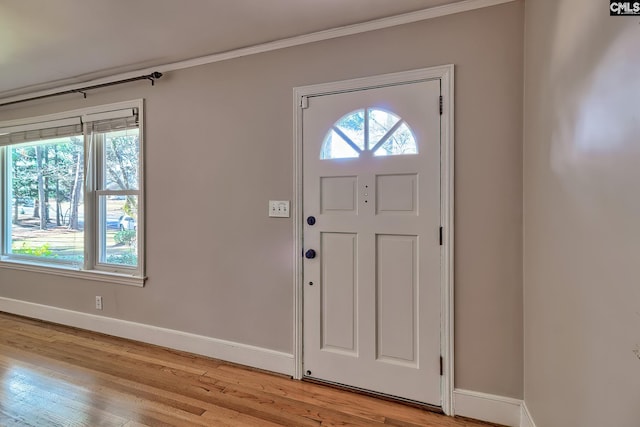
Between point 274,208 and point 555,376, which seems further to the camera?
point 274,208

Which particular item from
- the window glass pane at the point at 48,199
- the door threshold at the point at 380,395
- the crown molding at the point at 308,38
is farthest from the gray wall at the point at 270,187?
the window glass pane at the point at 48,199

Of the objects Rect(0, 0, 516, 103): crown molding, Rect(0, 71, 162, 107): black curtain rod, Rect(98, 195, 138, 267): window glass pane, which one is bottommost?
Rect(98, 195, 138, 267): window glass pane

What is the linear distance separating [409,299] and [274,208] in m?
1.13

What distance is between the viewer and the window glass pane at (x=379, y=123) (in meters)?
1.91

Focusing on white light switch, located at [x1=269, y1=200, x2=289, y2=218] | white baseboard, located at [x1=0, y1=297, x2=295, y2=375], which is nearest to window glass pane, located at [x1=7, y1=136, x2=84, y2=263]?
white baseboard, located at [x1=0, y1=297, x2=295, y2=375]

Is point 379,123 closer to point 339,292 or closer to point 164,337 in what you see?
point 339,292

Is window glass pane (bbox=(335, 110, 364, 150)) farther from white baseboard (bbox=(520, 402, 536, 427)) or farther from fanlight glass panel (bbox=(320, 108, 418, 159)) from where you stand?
white baseboard (bbox=(520, 402, 536, 427))

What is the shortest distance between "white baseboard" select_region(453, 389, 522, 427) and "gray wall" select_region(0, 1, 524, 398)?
0.06m

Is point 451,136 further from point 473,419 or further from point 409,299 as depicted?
point 473,419

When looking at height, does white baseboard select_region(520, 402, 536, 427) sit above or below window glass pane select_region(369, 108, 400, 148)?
below

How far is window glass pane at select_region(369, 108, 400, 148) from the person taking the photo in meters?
1.91

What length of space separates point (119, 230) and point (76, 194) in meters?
0.72

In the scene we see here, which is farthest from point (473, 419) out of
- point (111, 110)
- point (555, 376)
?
point (111, 110)

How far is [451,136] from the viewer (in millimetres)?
1767
